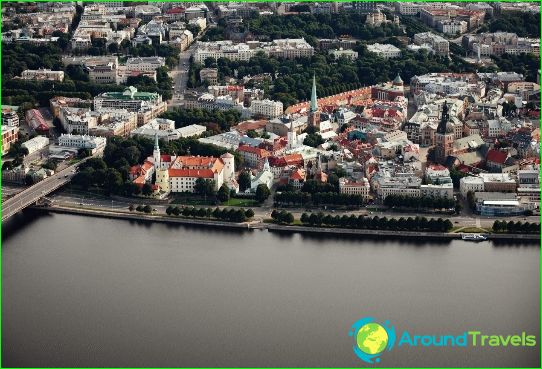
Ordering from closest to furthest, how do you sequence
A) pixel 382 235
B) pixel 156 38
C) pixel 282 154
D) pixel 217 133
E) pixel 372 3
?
pixel 382 235 → pixel 282 154 → pixel 217 133 → pixel 156 38 → pixel 372 3

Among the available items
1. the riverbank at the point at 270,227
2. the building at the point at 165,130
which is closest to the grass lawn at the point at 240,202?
the riverbank at the point at 270,227

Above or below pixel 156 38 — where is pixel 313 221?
below

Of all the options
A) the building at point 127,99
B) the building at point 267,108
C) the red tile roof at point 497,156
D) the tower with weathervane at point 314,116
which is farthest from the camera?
the building at point 127,99

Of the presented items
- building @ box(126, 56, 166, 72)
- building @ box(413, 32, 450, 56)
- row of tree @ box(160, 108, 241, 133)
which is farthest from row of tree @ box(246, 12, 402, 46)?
row of tree @ box(160, 108, 241, 133)

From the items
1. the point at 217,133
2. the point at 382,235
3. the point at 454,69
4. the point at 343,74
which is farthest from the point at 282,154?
the point at 454,69

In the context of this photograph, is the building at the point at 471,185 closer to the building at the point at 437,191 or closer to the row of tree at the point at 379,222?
the building at the point at 437,191

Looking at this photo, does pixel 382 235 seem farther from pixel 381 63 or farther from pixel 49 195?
pixel 381 63
